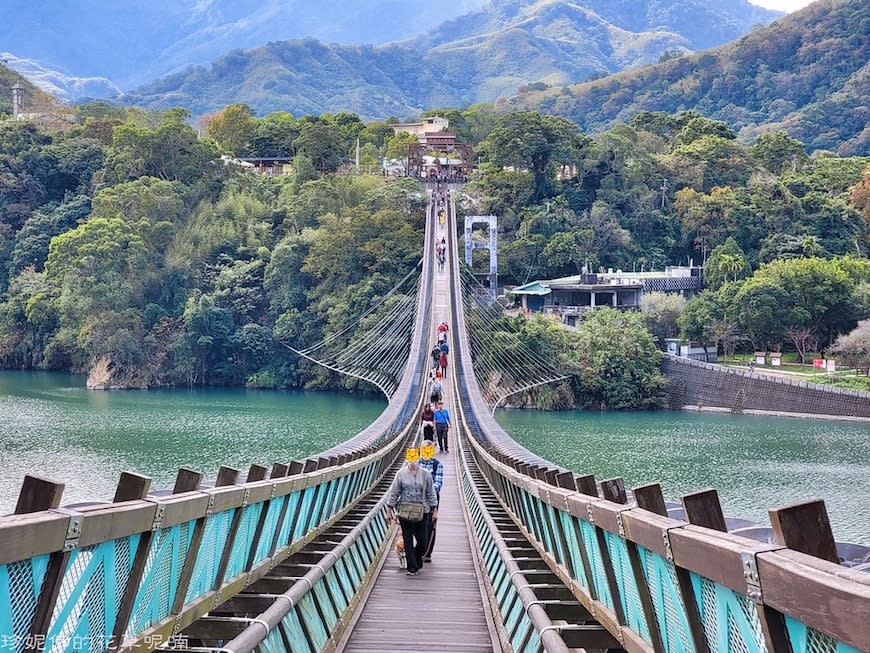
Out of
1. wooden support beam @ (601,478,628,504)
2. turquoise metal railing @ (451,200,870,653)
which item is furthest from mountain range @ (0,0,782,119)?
wooden support beam @ (601,478,628,504)

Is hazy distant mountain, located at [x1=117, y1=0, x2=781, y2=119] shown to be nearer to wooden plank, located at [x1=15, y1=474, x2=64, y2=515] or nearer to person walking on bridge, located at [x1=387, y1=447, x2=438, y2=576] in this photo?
person walking on bridge, located at [x1=387, y1=447, x2=438, y2=576]

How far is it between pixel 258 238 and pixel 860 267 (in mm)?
17959

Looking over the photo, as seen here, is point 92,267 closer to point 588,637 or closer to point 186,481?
point 186,481

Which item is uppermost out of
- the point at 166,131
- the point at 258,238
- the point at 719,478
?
the point at 166,131

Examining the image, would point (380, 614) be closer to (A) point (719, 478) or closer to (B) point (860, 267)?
(A) point (719, 478)

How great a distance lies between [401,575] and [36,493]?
3200 millimetres

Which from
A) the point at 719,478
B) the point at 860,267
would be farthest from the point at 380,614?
the point at 860,267

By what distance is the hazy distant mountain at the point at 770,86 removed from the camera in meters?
66.0

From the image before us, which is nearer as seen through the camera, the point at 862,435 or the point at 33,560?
the point at 33,560

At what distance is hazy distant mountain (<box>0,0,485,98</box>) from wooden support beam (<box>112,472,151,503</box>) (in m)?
148

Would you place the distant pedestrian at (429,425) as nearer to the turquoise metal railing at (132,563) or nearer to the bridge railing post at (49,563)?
the turquoise metal railing at (132,563)

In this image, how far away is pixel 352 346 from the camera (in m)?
28.2

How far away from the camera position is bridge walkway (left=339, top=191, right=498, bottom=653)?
11.0 ft

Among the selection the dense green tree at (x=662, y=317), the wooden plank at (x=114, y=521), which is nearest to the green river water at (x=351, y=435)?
the dense green tree at (x=662, y=317)
